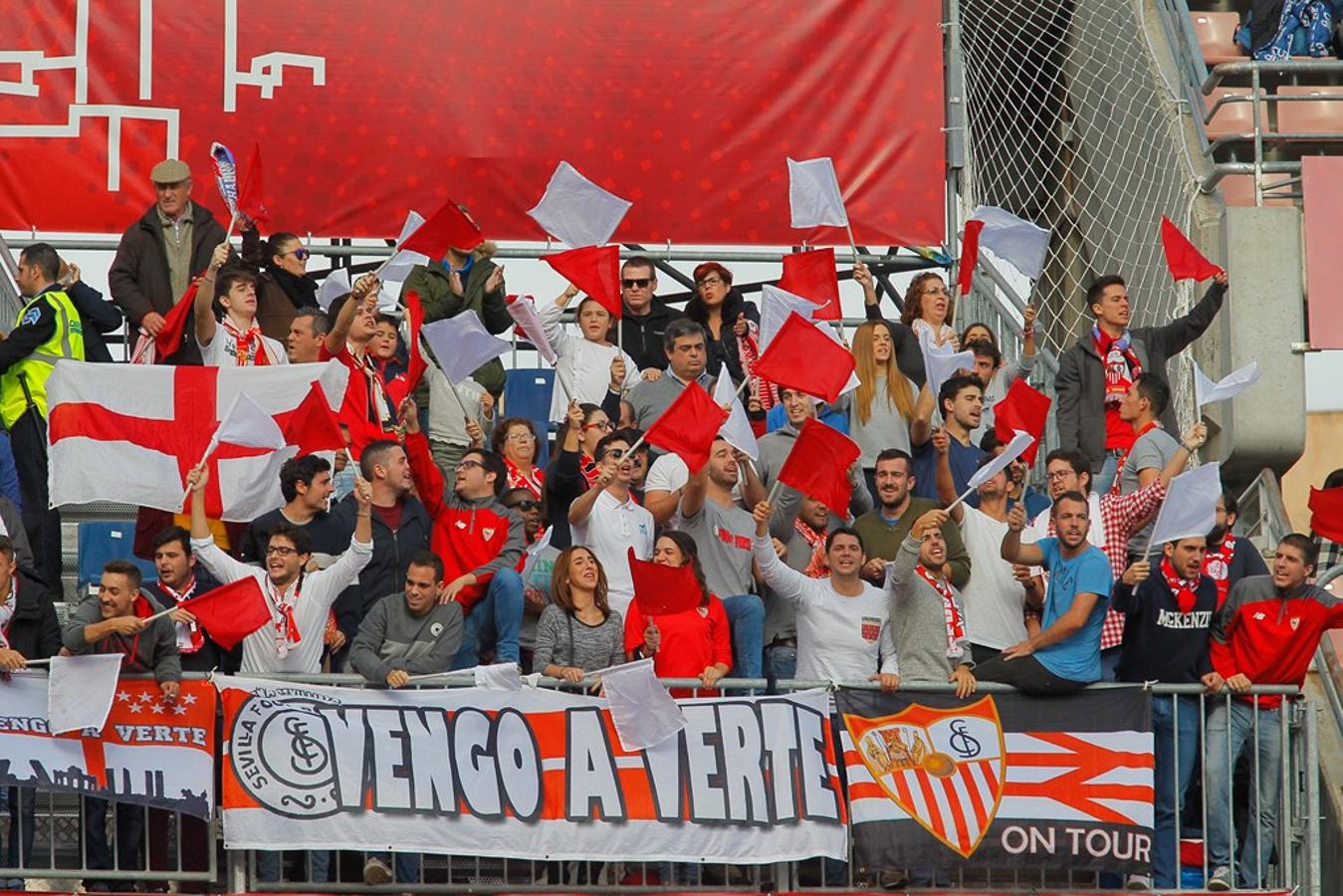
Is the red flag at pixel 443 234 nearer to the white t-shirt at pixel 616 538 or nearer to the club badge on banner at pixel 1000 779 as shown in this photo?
the white t-shirt at pixel 616 538

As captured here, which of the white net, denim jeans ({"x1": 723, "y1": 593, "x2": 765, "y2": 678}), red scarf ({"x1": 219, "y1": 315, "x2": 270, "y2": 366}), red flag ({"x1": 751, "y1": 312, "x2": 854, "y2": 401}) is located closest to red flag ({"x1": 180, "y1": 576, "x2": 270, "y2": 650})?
denim jeans ({"x1": 723, "y1": 593, "x2": 765, "y2": 678})

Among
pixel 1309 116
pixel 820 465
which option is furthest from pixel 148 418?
pixel 1309 116

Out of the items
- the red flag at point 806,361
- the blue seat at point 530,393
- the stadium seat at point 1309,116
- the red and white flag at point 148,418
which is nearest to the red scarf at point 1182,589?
the red flag at point 806,361

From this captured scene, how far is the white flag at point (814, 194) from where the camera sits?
1571 cm

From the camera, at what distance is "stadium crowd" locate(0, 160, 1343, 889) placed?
1259cm

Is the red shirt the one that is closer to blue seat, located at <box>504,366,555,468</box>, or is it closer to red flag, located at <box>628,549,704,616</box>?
red flag, located at <box>628,549,704,616</box>

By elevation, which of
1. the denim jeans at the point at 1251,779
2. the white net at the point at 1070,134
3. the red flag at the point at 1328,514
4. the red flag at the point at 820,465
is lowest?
the denim jeans at the point at 1251,779

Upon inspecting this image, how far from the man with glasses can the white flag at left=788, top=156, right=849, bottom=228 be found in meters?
0.92

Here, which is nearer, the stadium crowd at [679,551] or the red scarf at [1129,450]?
the stadium crowd at [679,551]

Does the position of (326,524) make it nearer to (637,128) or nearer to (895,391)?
(895,391)

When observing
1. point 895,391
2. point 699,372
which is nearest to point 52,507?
point 699,372

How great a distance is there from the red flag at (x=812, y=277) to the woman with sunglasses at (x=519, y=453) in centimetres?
198

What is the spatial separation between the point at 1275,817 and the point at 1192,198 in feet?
18.2

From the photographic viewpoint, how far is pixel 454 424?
14898 mm
